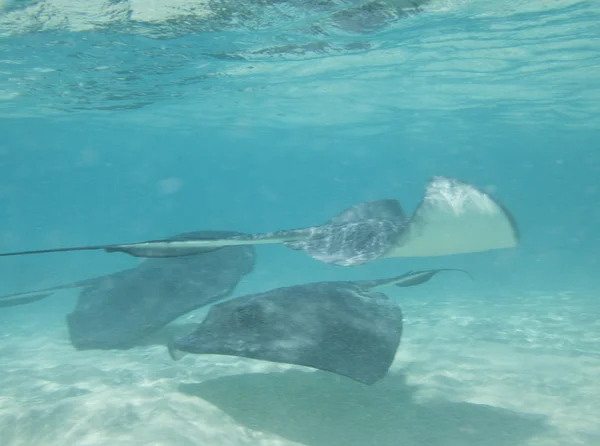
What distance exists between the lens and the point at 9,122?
112 feet

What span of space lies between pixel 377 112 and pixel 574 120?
1464 cm

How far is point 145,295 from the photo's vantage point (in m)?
8.84

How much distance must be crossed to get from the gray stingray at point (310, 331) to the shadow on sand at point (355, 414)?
3.77 ft

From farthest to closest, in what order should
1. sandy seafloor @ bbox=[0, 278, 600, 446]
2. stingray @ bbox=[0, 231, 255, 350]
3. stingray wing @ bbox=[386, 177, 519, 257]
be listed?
stingray @ bbox=[0, 231, 255, 350] → stingray wing @ bbox=[386, 177, 519, 257] → sandy seafloor @ bbox=[0, 278, 600, 446]

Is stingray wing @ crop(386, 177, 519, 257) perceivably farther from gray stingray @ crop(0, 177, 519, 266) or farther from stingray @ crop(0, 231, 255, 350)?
stingray @ crop(0, 231, 255, 350)

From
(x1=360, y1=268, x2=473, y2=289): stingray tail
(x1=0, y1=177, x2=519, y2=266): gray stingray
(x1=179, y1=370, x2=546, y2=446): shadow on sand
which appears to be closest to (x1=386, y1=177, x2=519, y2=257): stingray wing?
(x1=0, y1=177, x2=519, y2=266): gray stingray

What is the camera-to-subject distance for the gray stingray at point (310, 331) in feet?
15.2

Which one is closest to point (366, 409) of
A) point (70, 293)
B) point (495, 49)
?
point (495, 49)

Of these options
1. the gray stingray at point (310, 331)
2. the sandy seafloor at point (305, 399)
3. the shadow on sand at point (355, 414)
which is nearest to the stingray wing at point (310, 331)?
the gray stingray at point (310, 331)

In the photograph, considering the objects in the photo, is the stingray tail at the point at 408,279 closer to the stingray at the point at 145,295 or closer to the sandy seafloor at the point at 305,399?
the sandy seafloor at the point at 305,399

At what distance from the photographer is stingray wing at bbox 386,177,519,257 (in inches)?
225

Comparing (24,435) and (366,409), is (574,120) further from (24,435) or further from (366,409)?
(24,435)

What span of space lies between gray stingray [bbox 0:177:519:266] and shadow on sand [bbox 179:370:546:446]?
196 cm

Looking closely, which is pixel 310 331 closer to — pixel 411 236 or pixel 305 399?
pixel 305 399
